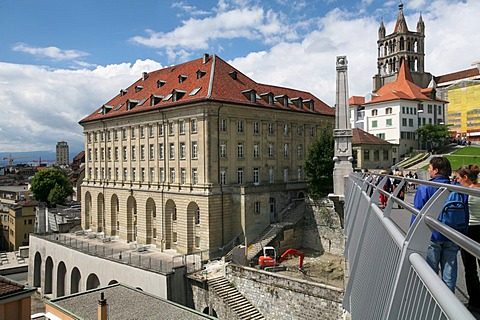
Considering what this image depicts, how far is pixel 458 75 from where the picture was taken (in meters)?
88.5

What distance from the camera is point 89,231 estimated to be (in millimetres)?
50688

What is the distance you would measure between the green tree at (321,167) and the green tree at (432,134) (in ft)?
89.2

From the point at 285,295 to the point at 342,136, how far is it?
10160 millimetres

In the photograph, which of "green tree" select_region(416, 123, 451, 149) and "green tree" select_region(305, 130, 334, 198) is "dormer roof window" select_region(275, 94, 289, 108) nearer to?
"green tree" select_region(305, 130, 334, 198)

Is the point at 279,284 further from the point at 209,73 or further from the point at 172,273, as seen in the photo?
the point at 209,73

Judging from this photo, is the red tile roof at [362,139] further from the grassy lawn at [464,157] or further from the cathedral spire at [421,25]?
the cathedral spire at [421,25]

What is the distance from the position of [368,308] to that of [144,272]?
27488mm

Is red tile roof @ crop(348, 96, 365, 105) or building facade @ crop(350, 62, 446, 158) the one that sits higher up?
red tile roof @ crop(348, 96, 365, 105)

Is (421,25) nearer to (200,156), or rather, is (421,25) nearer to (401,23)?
(401,23)

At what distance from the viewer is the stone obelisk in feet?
63.1

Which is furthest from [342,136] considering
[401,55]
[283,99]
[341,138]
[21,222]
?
[401,55]

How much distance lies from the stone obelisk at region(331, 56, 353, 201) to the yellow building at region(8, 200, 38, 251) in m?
60.5

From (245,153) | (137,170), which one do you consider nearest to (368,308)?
(245,153)

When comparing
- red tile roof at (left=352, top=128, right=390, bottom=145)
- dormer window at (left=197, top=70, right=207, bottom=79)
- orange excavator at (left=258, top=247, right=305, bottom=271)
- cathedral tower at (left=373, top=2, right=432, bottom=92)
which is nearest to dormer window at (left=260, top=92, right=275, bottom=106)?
dormer window at (left=197, top=70, right=207, bottom=79)
